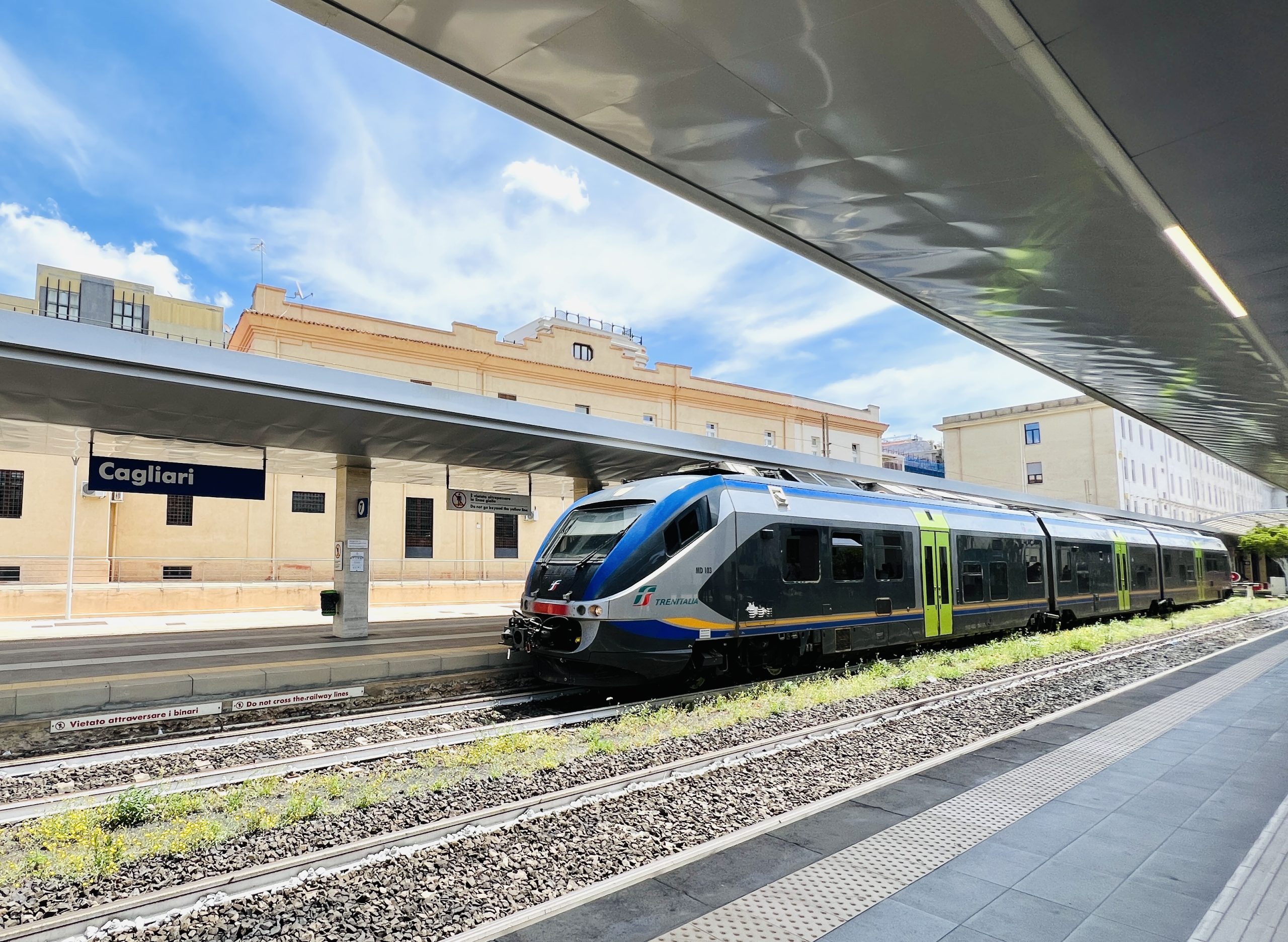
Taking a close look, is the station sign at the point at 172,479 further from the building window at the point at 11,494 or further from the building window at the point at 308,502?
the building window at the point at 308,502

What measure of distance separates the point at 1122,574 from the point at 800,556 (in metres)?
14.3

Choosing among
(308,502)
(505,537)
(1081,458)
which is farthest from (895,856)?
(1081,458)

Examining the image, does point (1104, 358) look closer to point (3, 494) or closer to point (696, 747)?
point (696, 747)

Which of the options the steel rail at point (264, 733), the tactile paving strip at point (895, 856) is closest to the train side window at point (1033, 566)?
the tactile paving strip at point (895, 856)

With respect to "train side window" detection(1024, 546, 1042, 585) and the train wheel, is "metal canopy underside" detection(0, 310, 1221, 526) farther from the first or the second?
the train wheel

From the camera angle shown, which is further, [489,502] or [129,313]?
[129,313]

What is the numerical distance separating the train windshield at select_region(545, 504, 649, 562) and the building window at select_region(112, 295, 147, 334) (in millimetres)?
26195

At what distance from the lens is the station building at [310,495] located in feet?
69.4

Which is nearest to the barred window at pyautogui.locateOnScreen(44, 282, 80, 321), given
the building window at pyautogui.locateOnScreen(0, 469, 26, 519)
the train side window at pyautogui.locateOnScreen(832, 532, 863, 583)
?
the building window at pyautogui.locateOnScreen(0, 469, 26, 519)

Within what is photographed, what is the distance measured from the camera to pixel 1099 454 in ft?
159

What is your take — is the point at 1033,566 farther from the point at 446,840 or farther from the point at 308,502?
the point at 308,502

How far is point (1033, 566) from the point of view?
54.5 ft

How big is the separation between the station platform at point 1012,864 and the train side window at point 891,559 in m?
5.73

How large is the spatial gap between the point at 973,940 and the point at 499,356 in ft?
96.5
